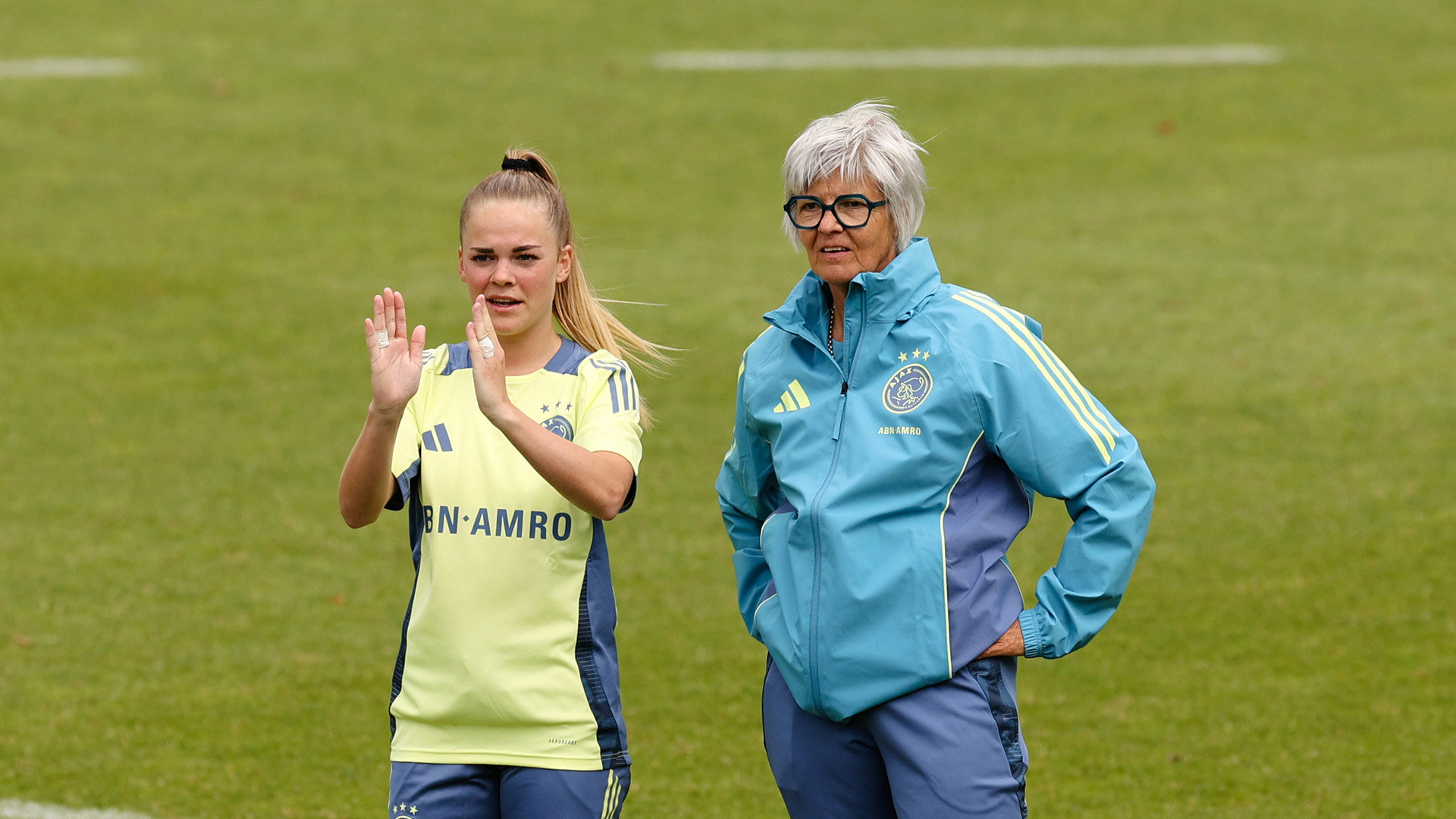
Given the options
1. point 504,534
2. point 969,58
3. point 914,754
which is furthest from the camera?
point 969,58

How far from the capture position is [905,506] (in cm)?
317

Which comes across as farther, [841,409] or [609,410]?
[609,410]

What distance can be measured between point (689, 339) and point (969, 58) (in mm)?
8353

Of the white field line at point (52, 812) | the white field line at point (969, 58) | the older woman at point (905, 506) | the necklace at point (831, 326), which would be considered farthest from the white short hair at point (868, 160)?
the white field line at point (969, 58)

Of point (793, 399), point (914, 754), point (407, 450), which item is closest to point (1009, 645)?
point (914, 754)

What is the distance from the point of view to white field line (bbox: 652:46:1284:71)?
17406 mm

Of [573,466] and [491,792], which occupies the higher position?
[573,466]

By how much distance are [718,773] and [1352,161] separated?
1069 centimetres

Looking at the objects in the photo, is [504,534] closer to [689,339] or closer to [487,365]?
[487,365]

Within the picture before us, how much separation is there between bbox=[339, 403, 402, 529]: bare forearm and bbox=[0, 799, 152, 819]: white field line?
2458 mm

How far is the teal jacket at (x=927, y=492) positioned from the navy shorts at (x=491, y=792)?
47 centimetres

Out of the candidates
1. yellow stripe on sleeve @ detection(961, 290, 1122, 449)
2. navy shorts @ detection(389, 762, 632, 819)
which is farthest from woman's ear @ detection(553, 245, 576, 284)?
navy shorts @ detection(389, 762, 632, 819)

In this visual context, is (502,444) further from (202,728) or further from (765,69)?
(765,69)

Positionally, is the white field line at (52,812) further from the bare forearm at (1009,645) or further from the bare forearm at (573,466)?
the bare forearm at (1009,645)
